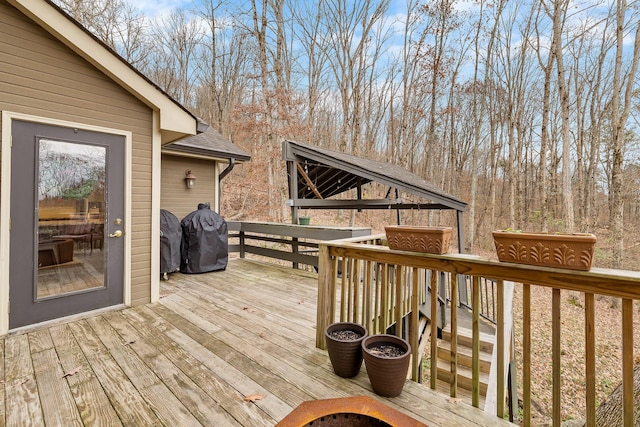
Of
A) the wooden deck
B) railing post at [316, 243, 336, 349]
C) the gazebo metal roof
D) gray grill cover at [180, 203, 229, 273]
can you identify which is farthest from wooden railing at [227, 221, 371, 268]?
railing post at [316, 243, 336, 349]

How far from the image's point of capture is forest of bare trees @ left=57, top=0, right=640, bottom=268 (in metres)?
11.2

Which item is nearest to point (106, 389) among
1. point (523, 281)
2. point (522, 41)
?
point (523, 281)

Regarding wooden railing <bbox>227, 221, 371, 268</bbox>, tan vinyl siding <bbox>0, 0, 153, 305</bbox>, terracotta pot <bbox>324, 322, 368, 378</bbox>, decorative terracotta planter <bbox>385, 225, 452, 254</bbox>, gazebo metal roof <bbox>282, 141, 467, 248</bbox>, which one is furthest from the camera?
gazebo metal roof <bbox>282, 141, 467, 248</bbox>

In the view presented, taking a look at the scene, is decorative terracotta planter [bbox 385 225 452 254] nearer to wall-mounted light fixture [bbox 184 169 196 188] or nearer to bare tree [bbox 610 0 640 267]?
wall-mounted light fixture [bbox 184 169 196 188]

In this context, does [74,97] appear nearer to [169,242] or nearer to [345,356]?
[169,242]

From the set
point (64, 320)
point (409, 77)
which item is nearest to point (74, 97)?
point (64, 320)

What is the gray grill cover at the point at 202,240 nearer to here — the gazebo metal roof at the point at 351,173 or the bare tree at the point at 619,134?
the gazebo metal roof at the point at 351,173

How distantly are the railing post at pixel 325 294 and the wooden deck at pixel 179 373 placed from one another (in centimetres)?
21

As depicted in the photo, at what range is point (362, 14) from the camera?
12383 millimetres

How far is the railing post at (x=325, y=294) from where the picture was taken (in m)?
2.68

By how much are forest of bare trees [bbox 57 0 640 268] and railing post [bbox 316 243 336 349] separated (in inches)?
316

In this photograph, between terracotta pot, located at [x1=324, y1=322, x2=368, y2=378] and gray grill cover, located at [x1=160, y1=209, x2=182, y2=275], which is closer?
terracotta pot, located at [x1=324, y1=322, x2=368, y2=378]

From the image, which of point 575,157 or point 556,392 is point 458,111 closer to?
point 575,157

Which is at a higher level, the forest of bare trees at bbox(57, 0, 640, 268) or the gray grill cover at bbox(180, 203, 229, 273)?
the forest of bare trees at bbox(57, 0, 640, 268)
